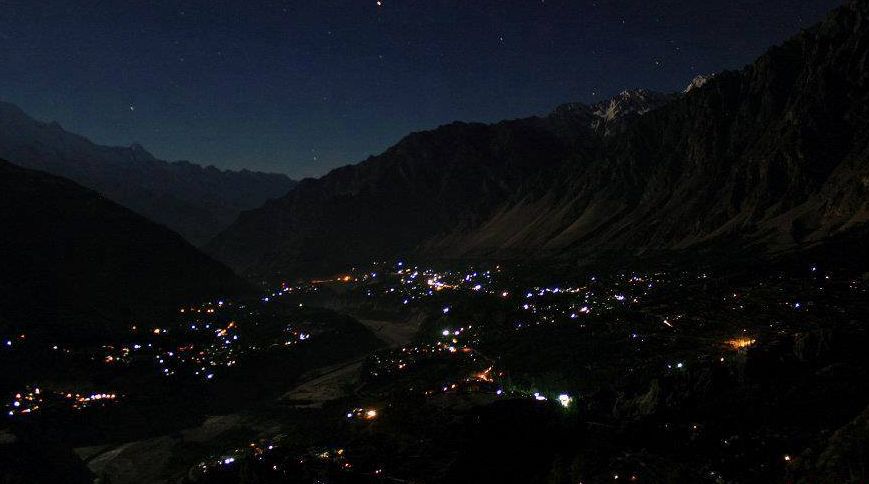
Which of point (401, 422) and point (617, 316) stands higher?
point (401, 422)

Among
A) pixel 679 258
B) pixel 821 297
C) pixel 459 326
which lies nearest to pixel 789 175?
pixel 679 258

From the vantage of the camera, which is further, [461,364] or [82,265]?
[82,265]

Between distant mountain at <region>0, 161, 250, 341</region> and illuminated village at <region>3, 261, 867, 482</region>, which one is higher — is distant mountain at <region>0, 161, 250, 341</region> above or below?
above

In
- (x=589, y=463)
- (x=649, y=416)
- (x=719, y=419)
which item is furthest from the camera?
(x=649, y=416)

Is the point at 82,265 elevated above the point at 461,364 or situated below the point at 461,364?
above

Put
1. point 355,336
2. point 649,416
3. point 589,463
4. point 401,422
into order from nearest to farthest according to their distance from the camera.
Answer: point 589,463, point 649,416, point 401,422, point 355,336

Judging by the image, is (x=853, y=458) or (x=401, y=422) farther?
(x=401, y=422)

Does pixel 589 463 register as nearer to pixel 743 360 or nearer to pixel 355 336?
pixel 743 360

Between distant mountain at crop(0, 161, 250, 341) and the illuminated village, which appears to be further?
distant mountain at crop(0, 161, 250, 341)
